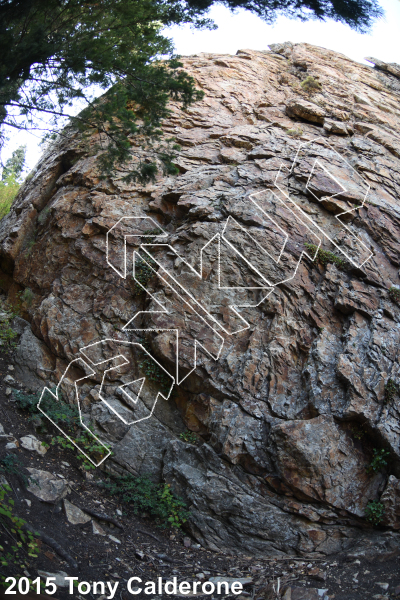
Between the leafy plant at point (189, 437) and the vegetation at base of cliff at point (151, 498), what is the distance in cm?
77

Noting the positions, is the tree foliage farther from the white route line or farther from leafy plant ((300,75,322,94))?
leafy plant ((300,75,322,94))

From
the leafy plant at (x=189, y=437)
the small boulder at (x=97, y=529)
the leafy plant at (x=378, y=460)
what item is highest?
the leafy plant at (x=378, y=460)

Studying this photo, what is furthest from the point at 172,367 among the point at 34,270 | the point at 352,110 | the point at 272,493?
the point at 352,110

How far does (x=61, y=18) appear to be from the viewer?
5.83m

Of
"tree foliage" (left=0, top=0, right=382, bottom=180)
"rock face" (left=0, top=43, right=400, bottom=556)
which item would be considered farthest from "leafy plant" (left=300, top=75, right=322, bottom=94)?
"tree foliage" (left=0, top=0, right=382, bottom=180)

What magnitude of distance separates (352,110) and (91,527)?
12.2 m

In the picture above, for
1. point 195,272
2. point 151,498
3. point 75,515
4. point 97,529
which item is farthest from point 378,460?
point 75,515

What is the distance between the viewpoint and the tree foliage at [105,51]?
527 centimetres

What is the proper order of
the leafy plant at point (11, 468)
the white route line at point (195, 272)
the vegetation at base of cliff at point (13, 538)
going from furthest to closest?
the white route line at point (195, 272)
the leafy plant at point (11, 468)
the vegetation at base of cliff at point (13, 538)

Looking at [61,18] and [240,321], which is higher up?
[61,18]

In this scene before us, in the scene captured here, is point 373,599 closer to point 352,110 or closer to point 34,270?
point 34,270

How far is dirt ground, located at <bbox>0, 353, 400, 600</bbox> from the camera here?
15.6ft

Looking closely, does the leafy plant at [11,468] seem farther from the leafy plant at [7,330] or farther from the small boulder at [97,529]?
the leafy plant at [7,330]

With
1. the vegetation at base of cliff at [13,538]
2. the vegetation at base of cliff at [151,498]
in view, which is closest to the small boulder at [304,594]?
the vegetation at base of cliff at [151,498]
